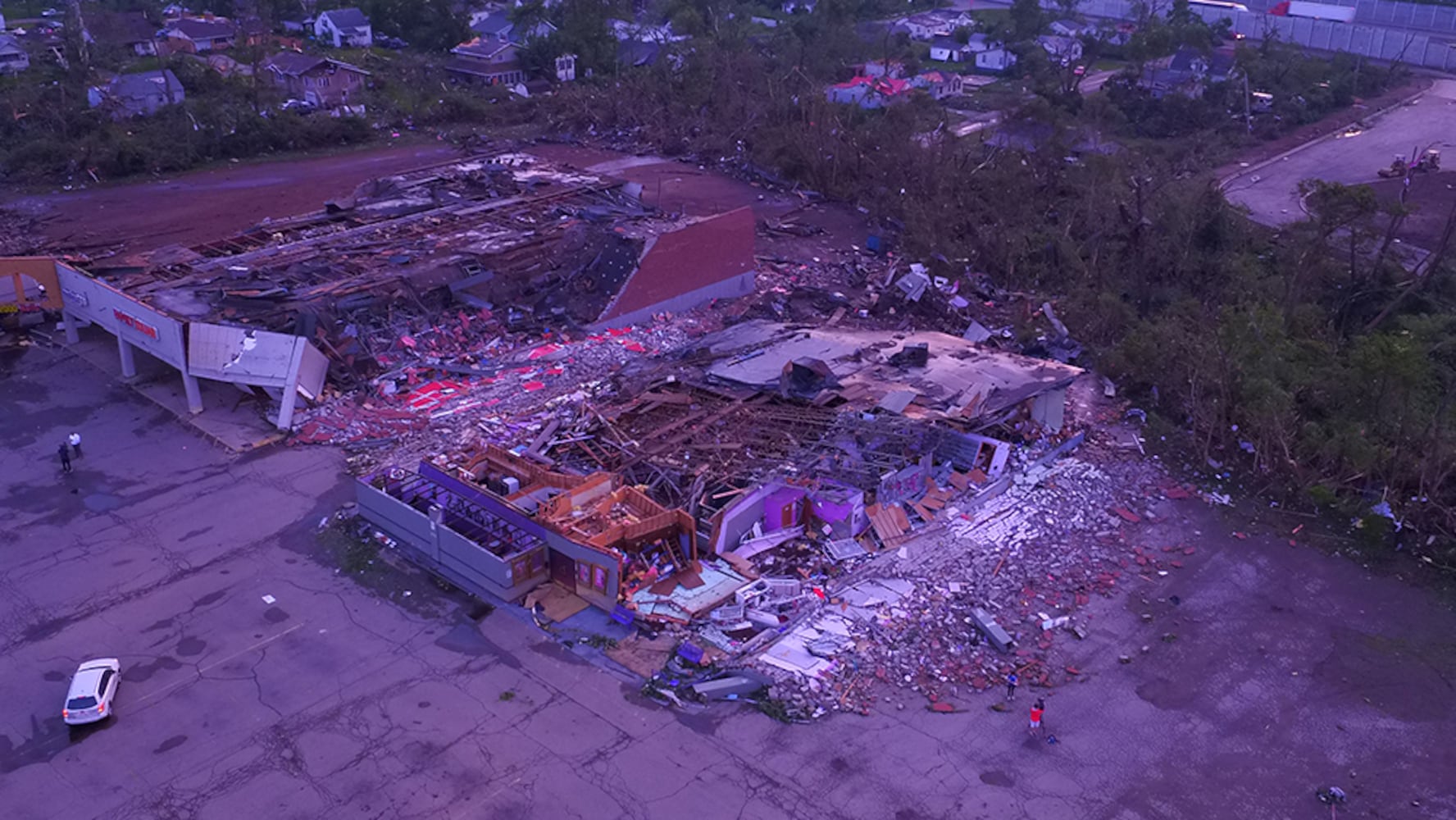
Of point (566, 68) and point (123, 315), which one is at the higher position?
point (566, 68)

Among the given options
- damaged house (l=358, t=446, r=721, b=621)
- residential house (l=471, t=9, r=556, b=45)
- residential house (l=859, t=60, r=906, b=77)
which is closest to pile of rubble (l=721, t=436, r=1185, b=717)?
damaged house (l=358, t=446, r=721, b=621)

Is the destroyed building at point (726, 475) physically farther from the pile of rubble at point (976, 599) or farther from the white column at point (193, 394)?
the white column at point (193, 394)

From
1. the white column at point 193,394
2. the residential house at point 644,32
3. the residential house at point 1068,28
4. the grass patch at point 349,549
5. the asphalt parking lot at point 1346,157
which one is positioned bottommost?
the asphalt parking lot at point 1346,157

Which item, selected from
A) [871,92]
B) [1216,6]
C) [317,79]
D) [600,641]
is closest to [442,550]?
[600,641]

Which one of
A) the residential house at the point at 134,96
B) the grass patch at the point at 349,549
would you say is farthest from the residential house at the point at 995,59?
the grass patch at the point at 349,549

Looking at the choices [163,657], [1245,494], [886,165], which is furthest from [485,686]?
[886,165]

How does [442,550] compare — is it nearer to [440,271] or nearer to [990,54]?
[440,271]
